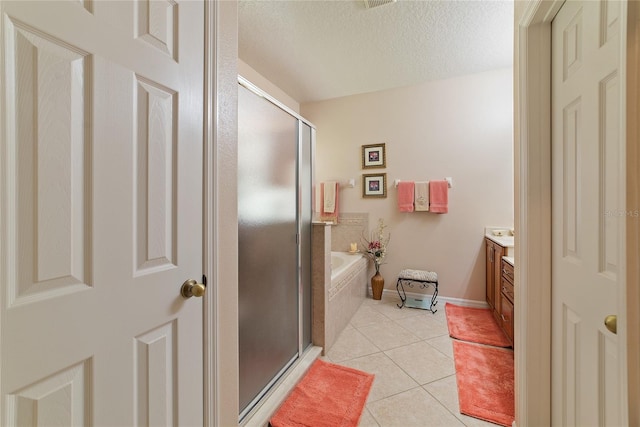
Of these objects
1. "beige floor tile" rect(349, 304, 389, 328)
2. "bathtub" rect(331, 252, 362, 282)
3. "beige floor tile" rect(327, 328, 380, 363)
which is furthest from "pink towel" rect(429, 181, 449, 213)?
"beige floor tile" rect(327, 328, 380, 363)

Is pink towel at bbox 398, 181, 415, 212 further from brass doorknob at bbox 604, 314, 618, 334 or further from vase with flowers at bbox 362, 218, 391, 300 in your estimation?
brass doorknob at bbox 604, 314, 618, 334

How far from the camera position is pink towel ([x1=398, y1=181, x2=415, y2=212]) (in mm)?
3285

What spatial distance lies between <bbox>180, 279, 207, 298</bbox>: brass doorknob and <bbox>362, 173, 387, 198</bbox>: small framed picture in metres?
Result: 2.93

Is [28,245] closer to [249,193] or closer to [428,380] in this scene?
[249,193]

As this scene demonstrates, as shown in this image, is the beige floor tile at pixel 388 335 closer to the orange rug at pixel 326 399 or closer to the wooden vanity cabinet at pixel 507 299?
the orange rug at pixel 326 399

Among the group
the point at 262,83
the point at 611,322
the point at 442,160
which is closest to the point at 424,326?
the point at 442,160

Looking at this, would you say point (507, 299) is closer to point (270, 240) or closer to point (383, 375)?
point (383, 375)

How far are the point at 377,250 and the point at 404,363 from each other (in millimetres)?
1505

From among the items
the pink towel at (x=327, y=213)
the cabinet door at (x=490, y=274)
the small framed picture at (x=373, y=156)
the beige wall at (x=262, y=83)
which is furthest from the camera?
the pink towel at (x=327, y=213)

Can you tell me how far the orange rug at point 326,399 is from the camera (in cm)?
145

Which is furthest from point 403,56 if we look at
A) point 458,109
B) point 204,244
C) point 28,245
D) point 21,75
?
point 28,245

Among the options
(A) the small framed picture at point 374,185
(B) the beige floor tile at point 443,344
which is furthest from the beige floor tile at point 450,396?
(A) the small framed picture at point 374,185

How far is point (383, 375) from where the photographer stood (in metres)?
1.85

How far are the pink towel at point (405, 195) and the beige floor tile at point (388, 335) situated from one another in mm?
1372
